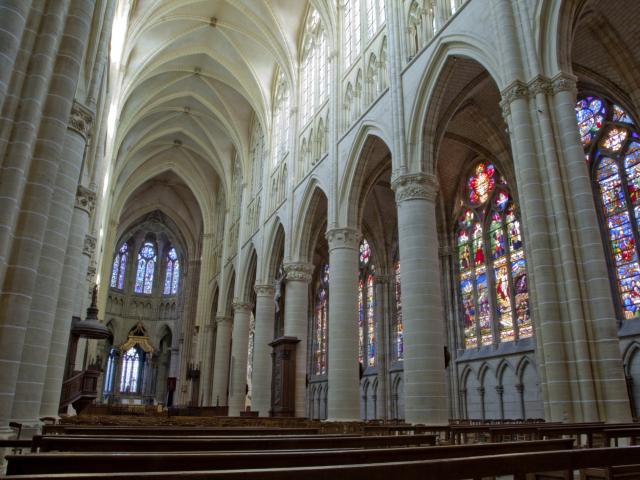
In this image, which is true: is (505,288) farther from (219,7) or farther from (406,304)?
(219,7)

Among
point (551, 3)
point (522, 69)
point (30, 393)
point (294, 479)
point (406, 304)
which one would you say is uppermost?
point (551, 3)

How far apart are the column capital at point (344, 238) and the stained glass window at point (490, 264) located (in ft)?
18.5

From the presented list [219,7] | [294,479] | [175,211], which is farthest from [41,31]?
[175,211]

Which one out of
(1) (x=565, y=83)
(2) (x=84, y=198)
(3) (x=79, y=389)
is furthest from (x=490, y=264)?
(3) (x=79, y=389)

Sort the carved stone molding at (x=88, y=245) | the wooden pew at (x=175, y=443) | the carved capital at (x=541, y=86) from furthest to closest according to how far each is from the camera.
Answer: the carved stone molding at (x=88, y=245) < the carved capital at (x=541, y=86) < the wooden pew at (x=175, y=443)

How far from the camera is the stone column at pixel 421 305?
422 inches

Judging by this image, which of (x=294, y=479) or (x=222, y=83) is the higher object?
(x=222, y=83)

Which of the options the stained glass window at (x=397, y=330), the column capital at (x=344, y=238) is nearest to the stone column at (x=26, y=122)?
the column capital at (x=344, y=238)

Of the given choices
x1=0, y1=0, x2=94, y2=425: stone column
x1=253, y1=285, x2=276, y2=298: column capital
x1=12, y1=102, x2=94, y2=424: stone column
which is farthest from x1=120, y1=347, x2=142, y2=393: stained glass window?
x1=0, y1=0, x2=94, y2=425: stone column

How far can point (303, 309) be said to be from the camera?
19094mm

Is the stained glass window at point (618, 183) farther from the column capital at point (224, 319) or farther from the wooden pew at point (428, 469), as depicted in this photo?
the column capital at point (224, 319)

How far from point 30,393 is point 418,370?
7.29 meters

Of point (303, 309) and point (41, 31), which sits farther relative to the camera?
point (303, 309)

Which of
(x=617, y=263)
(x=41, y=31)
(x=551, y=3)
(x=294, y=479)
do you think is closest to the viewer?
(x=294, y=479)
